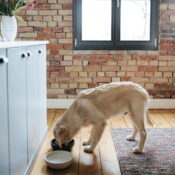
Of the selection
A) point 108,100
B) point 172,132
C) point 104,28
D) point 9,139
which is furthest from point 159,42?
point 9,139

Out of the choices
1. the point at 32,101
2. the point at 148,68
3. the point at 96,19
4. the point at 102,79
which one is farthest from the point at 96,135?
the point at 96,19

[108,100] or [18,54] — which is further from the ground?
[18,54]

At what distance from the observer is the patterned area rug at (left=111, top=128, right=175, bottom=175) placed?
6.76 ft

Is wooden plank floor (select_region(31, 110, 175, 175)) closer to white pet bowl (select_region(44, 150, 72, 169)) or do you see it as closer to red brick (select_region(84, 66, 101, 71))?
white pet bowl (select_region(44, 150, 72, 169))

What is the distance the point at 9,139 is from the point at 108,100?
1.04 m

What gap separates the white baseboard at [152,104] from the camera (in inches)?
151

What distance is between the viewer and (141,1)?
3.74 meters

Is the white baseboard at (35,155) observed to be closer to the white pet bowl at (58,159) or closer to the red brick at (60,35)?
the white pet bowl at (58,159)

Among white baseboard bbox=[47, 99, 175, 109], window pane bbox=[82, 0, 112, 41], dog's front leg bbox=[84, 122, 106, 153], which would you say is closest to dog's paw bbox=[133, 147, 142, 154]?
dog's front leg bbox=[84, 122, 106, 153]

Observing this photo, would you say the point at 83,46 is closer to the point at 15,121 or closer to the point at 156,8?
the point at 156,8

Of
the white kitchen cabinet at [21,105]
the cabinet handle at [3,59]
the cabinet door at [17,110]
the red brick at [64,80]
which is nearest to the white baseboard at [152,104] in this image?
the red brick at [64,80]

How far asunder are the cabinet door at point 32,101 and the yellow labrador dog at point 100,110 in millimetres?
185

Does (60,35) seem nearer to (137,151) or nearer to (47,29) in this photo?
(47,29)

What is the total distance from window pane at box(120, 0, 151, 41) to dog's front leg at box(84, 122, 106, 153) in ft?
6.06
